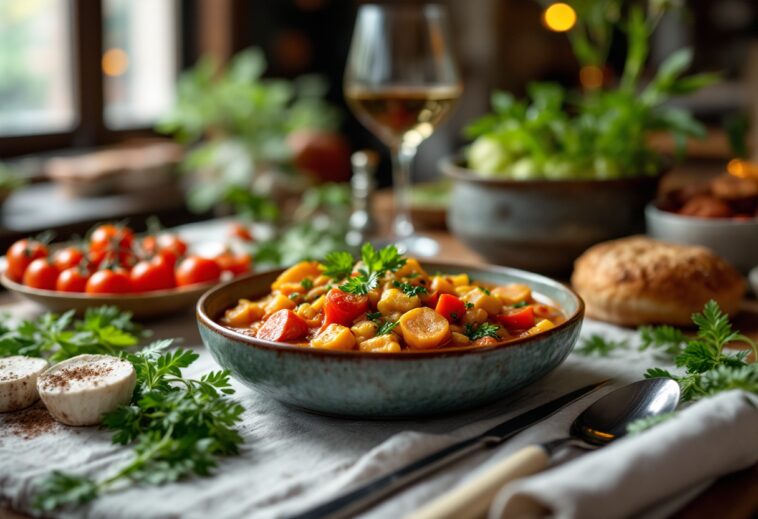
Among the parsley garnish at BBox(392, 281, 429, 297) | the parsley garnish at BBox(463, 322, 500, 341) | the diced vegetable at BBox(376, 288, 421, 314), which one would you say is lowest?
the parsley garnish at BBox(463, 322, 500, 341)

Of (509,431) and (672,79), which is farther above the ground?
(672,79)

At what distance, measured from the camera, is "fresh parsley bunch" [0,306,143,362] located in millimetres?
1332

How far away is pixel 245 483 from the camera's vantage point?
97 centimetres

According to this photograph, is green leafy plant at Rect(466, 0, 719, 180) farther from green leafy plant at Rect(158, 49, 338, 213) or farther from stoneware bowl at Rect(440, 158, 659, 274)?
green leafy plant at Rect(158, 49, 338, 213)

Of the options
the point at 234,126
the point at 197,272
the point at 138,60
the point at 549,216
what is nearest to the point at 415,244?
the point at 549,216

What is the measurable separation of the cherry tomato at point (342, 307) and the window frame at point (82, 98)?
3503 mm

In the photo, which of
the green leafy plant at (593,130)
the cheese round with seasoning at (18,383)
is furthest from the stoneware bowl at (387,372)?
the green leafy plant at (593,130)

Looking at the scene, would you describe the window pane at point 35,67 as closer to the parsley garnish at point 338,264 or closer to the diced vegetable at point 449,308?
the parsley garnish at point 338,264

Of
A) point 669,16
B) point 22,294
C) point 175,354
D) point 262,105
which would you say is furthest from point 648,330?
point 669,16

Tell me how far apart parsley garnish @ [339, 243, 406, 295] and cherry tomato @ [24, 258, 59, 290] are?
667 mm

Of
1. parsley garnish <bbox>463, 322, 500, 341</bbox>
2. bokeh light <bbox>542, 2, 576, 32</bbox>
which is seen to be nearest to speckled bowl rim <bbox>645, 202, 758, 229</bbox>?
parsley garnish <bbox>463, 322, 500, 341</bbox>

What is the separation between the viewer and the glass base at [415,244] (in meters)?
2.07

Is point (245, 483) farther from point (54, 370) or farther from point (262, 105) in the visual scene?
point (262, 105)

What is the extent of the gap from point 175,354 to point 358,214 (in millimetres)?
1137
